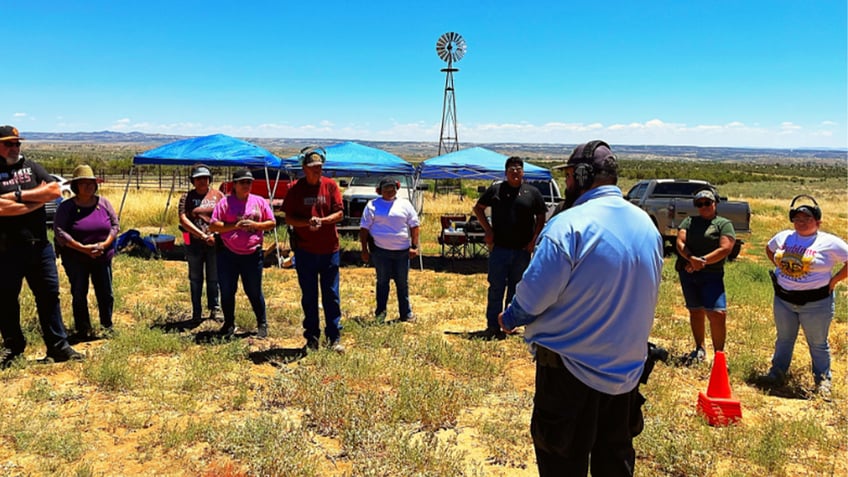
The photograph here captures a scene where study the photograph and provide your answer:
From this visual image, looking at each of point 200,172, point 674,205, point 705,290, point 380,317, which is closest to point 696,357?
point 705,290

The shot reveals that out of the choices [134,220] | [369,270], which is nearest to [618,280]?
[369,270]

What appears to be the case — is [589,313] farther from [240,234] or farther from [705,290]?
[240,234]

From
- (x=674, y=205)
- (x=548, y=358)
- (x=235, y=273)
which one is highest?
(x=548, y=358)

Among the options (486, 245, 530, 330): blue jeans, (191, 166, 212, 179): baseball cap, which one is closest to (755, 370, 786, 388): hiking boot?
(486, 245, 530, 330): blue jeans

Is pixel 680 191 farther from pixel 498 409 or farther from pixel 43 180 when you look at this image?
pixel 43 180

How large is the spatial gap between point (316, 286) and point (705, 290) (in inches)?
143

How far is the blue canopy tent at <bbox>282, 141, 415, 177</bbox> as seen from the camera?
11.0 metres

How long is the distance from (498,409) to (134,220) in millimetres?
14810

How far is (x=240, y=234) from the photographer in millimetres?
5551

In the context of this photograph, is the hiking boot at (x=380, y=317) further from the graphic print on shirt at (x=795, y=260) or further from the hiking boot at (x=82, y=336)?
the graphic print on shirt at (x=795, y=260)

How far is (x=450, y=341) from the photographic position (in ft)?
20.7

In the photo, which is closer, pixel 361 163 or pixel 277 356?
pixel 277 356

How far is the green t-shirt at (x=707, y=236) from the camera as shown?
507cm

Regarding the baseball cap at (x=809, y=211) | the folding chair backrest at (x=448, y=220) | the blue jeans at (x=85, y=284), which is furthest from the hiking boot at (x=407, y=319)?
the folding chair backrest at (x=448, y=220)
